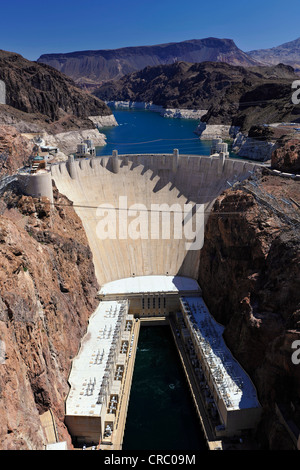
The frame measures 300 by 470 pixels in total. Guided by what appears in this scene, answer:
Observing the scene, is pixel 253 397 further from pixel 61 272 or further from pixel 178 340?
pixel 61 272

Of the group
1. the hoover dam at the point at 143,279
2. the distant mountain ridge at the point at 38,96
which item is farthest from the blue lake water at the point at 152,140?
the hoover dam at the point at 143,279

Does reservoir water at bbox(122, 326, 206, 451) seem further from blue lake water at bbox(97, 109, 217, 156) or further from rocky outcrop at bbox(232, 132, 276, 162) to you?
blue lake water at bbox(97, 109, 217, 156)

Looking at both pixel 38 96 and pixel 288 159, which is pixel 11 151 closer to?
pixel 288 159

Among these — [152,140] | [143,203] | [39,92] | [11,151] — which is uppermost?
[39,92]

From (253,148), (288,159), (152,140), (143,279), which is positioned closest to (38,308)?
(143,279)

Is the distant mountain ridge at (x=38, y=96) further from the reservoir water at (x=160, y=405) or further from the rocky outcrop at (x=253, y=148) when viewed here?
the reservoir water at (x=160, y=405)

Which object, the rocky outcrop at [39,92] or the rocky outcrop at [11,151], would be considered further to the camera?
the rocky outcrop at [39,92]
